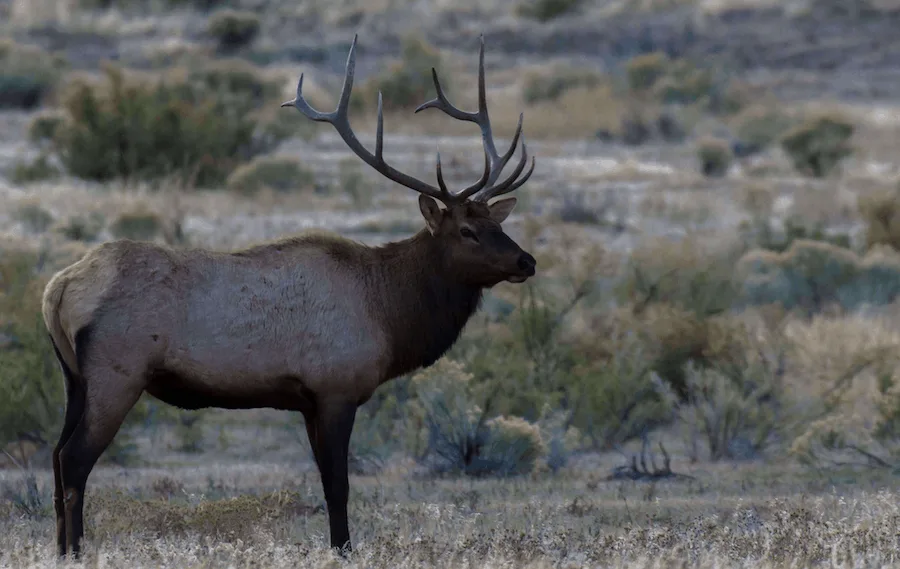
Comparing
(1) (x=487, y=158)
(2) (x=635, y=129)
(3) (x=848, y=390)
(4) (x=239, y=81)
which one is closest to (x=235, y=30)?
(4) (x=239, y=81)

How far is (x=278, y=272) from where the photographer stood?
29.2 feet

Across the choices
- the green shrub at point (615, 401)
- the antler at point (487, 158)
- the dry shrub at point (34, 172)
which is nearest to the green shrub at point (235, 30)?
the dry shrub at point (34, 172)

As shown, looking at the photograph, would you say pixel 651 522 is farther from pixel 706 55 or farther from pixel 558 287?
pixel 706 55

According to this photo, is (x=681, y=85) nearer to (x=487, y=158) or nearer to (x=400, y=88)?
(x=400, y=88)

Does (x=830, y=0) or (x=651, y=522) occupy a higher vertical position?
(x=830, y=0)

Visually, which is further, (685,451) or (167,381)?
(685,451)

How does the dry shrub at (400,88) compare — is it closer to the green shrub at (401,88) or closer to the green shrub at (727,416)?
the green shrub at (401,88)

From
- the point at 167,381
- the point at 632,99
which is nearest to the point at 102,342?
the point at 167,381

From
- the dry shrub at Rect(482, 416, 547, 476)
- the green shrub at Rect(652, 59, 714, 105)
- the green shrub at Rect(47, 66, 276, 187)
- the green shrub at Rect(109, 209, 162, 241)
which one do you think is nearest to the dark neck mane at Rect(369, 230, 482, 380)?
the dry shrub at Rect(482, 416, 547, 476)

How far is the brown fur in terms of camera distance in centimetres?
834

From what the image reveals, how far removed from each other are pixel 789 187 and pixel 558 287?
9.86 meters

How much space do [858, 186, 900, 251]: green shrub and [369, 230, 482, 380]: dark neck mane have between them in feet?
41.6

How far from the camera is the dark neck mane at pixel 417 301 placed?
927 centimetres

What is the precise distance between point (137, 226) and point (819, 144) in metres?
14.2
